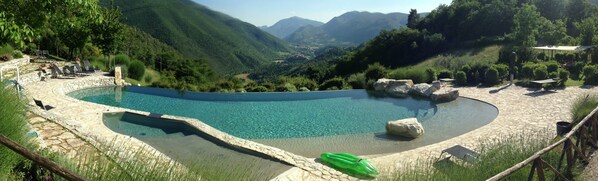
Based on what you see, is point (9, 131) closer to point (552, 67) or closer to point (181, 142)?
point (181, 142)

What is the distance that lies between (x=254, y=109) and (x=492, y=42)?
3364 cm

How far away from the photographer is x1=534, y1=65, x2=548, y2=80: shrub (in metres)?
15.0

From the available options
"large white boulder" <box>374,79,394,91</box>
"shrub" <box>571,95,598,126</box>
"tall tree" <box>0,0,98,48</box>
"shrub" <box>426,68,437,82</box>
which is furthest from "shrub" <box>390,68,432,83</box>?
"tall tree" <box>0,0,98,48</box>

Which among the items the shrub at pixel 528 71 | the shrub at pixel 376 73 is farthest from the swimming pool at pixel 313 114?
the shrub at pixel 528 71

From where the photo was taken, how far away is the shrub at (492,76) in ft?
50.9

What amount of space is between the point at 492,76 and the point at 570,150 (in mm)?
12267

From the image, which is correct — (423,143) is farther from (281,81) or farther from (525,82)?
(281,81)

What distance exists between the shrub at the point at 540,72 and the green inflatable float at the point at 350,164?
41.2 ft

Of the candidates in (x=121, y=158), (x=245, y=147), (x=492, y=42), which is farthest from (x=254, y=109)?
(x=492, y=42)

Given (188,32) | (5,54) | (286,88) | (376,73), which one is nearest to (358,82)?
(376,73)

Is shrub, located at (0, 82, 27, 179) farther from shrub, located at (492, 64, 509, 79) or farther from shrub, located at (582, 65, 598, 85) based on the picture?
shrub, located at (582, 65, 598, 85)

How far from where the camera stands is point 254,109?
1258 cm

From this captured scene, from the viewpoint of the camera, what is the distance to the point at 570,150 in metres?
4.45

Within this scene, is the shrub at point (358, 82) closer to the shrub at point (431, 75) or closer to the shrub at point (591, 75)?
the shrub at point (431, 75)
